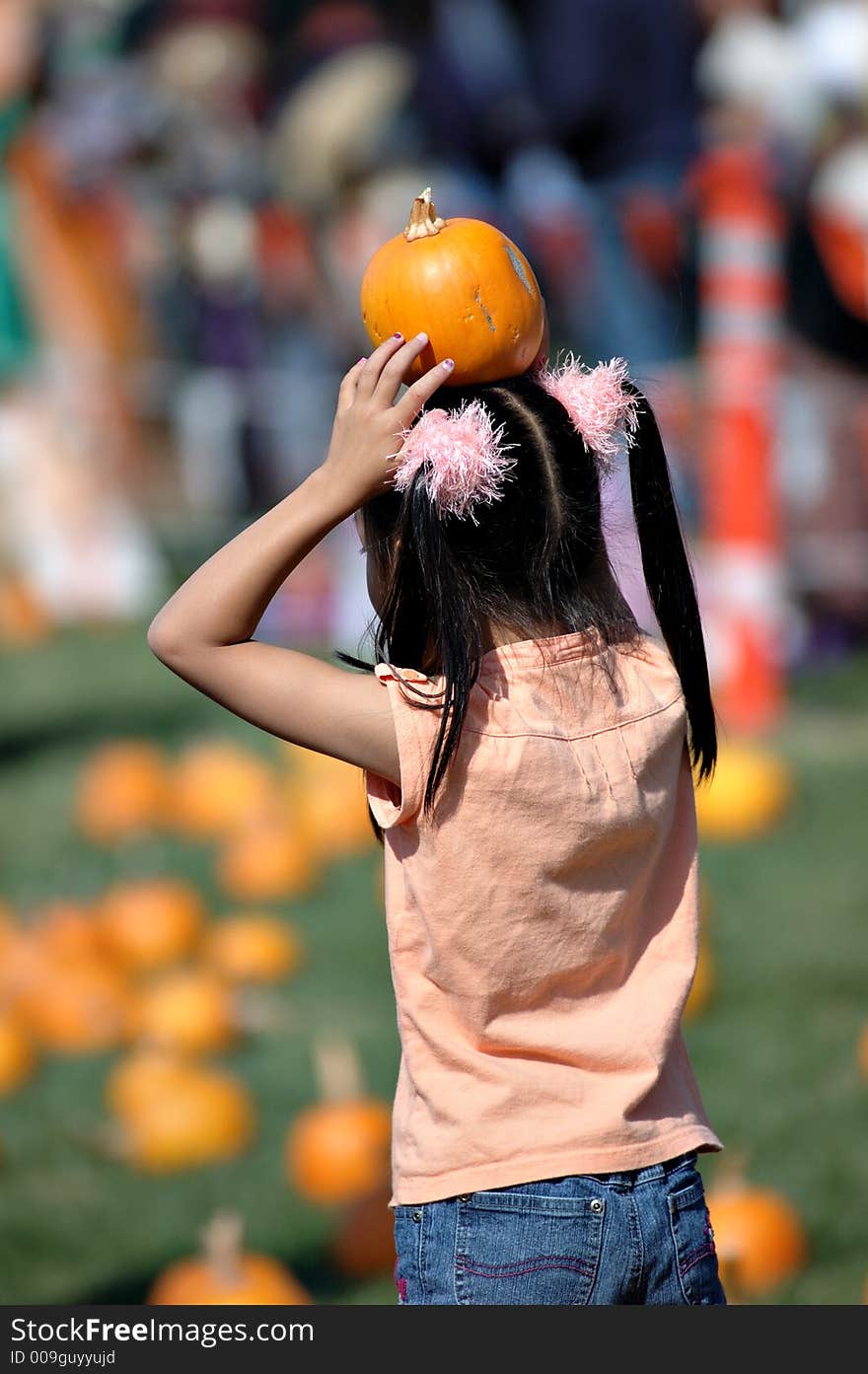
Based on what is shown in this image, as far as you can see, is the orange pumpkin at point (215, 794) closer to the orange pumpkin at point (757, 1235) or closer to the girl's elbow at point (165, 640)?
the orange pumpkin at point (757, 1235)

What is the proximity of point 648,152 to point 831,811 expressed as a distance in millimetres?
4575

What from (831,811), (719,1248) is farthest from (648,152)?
(719,1248)

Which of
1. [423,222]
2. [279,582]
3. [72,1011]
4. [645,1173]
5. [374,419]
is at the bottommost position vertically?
[645,1173]

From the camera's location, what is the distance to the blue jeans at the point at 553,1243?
201cm

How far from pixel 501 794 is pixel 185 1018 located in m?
2.71

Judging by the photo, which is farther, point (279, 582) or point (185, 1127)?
point (185, 1127)

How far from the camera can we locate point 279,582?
1.99m

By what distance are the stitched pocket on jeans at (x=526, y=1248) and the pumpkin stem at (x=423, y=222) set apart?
1173 millimetres

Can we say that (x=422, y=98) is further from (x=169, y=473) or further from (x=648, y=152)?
(x=169, y=473)

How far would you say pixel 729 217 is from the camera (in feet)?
23.1

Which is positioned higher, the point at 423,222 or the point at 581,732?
the point at 423,222

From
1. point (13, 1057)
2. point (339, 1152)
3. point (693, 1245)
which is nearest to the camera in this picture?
point (693, 1245)

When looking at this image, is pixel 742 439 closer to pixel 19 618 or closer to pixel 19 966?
pixel 19 966

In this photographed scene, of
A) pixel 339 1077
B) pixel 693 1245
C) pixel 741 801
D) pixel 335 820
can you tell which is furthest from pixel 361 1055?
pixel 693 1245
